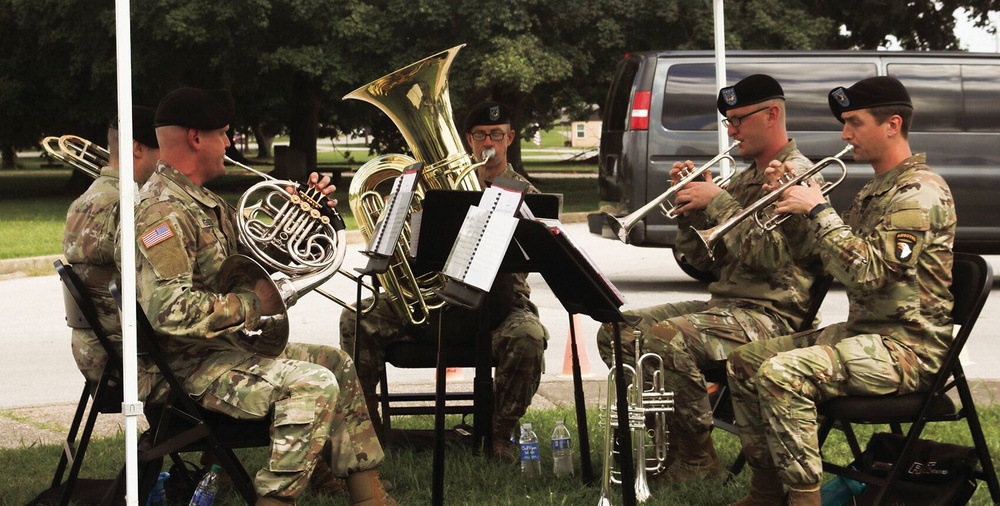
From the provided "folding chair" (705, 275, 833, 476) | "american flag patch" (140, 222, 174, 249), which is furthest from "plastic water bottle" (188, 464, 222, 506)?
"folding chair" (705, 275, 833, 476)

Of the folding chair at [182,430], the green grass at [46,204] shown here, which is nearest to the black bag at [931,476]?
the folding chair at [182,430]

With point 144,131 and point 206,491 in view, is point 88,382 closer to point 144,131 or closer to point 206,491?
point 206,491

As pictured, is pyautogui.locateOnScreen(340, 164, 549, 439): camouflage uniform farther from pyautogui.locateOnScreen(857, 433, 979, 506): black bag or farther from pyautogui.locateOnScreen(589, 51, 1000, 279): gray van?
pyautogui.locateOnScreen(589, 51, 1000, 279): gray van

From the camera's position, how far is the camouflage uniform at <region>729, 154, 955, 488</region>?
4.01m

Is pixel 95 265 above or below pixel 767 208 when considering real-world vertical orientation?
below

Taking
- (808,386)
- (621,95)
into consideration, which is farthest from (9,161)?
(808,386)

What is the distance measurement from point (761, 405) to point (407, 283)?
178 centimetres

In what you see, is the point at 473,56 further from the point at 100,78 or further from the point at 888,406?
the point at 888,406

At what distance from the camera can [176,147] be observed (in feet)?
13.9

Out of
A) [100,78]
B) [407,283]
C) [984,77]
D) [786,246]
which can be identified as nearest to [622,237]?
[786,246]

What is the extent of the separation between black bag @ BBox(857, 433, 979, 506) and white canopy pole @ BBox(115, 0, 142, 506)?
8.25 ft

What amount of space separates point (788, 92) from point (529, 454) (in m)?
6.41

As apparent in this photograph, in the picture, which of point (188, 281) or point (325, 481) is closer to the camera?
point (188, 281)

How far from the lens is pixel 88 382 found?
4.55 meters
